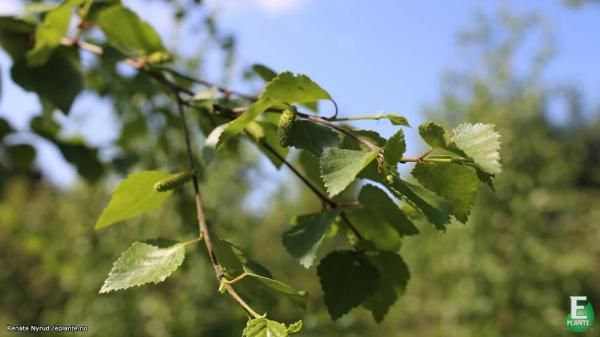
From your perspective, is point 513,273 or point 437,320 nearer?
point 513,273

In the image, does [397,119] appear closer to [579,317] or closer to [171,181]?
[171,181]

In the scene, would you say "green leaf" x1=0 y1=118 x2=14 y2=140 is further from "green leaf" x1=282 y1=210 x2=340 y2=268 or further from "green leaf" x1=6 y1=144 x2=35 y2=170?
"green leaf" x1=282 y1=210 x2=340 y2=268

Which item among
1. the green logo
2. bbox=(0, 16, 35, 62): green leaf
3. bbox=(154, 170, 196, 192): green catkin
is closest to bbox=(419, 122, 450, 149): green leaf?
bbox=(154, 170, 196, 192): green catkin

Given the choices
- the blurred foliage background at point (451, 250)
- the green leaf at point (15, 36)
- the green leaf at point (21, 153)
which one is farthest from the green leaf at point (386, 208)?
the blurred foliage background at point (451, 250)

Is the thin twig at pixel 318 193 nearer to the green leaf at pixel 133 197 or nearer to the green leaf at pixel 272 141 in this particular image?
the green leaf at pixel 272 141

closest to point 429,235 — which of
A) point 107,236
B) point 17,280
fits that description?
point 107,236

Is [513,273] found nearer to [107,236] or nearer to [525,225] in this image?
[525,225]
